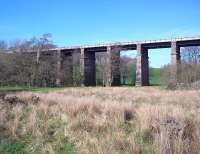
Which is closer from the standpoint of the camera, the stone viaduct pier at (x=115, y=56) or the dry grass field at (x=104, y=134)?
the dry grass field at (x=104, y=134)

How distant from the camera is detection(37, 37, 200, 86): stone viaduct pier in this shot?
6456 centimetres

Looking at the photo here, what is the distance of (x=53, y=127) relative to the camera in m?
8.43

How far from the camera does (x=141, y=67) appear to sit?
68.1 meters

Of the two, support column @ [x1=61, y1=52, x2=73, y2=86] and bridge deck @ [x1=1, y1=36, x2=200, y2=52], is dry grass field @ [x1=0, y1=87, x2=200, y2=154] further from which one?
support column @ [x1=61, y1=52, x2=73, y2=86]

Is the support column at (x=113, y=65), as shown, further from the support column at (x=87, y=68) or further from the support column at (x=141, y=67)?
the support column at (x=87, y=68)

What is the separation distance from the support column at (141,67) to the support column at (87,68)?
40.5 feet

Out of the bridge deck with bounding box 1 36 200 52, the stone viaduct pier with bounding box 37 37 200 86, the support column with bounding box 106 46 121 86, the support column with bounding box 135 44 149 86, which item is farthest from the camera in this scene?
the support column with bounding box 106 46 121 86

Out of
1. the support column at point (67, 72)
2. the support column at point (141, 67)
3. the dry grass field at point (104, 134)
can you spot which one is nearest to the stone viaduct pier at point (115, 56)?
the support column at point (141, 67)

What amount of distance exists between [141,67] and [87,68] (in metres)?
14.0

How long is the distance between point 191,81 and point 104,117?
120 feet

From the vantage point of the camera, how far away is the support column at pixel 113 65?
7006 cm

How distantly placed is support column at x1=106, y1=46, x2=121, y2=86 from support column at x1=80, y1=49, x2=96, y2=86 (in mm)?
5432

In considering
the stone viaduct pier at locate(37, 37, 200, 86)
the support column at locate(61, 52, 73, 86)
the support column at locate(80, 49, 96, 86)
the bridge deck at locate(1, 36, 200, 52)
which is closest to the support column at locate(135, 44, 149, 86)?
the stone viaduct pier at locate(37, 37, 200, 86)

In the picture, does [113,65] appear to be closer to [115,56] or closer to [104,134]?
[115,56]
